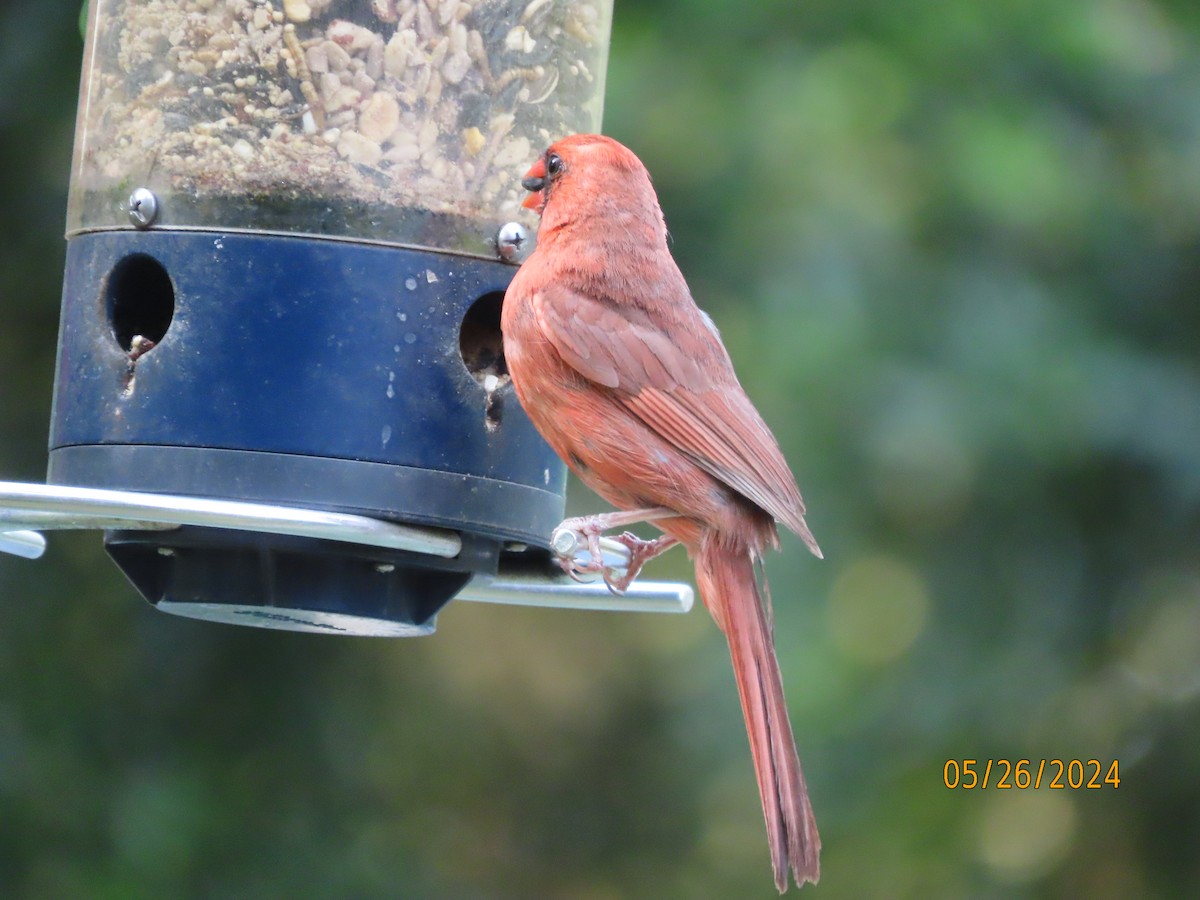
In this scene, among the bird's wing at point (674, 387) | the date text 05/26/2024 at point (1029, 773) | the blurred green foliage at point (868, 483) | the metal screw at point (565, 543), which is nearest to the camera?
the metal screw at point (565, 543)

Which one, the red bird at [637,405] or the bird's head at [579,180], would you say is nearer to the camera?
the red bird at [637,405]

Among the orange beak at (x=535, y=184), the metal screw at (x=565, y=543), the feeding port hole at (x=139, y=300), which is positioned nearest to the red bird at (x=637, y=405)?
the orange beak at (x=535, y=184)

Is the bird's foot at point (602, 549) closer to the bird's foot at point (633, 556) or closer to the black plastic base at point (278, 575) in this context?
the bird's foot at point (633, 556)

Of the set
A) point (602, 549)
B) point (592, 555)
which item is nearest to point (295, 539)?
point (592, 555)

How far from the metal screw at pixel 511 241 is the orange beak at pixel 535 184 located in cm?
6

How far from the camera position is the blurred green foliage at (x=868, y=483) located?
605cm

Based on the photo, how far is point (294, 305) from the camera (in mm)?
3617

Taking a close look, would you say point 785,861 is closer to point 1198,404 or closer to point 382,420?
point 382,420

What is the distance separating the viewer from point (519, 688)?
754 cm

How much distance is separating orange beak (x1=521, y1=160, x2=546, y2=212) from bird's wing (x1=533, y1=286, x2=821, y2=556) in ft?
0.73

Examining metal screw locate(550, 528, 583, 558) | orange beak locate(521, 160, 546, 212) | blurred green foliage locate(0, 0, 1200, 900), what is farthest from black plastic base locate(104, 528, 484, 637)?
blurred green foliage locate(0, 0, 1200, 900)

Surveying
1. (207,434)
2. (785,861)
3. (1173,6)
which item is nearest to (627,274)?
(207,434)

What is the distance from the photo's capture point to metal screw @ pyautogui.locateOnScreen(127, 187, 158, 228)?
12.1ft

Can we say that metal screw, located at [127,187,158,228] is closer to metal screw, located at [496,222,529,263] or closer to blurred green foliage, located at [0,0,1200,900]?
metal screw, located at [496,222,529,263]
